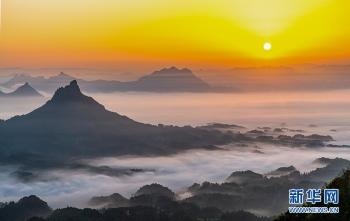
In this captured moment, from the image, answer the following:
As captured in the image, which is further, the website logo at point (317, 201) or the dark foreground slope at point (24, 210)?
the dark foreground slope at point (24, 210)

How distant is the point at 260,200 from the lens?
15162cm

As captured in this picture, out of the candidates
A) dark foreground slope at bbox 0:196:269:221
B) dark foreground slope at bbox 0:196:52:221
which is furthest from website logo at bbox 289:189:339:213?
dark foreground slope at bbox 0:196:52:221

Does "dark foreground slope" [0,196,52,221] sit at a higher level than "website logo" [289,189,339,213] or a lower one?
lower

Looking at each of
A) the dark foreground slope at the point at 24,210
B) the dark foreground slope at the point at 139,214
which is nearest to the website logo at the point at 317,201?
the dark foreground slope at the point at 139,214

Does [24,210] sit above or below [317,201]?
below

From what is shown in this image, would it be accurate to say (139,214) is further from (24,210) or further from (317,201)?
(317,201)

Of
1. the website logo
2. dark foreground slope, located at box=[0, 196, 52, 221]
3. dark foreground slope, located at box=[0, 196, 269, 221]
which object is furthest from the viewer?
dark foreground slope, located at box=[0, 196, 52, 221]

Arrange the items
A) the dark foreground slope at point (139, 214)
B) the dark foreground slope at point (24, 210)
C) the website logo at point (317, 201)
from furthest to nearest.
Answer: the dark foreground slope at point (24, 210) < the dark foreground slope at point (139, 214) < the website logo at point (317, 201)

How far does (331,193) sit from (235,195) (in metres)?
140

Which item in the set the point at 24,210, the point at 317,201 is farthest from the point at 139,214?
the point at 317,201

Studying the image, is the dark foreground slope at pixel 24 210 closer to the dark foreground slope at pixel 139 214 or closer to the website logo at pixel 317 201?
the dark foreground slope at pixel 139 214

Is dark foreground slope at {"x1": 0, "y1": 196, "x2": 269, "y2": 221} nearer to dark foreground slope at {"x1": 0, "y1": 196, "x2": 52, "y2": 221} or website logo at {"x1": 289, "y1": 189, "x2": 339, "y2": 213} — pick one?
dark foreground slope at {"x1": 0, "y1": 196, "x2": 52, "y2": 221}

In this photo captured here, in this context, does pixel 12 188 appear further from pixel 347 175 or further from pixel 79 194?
pixel 347 175

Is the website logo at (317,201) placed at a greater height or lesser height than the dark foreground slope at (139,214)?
greater
